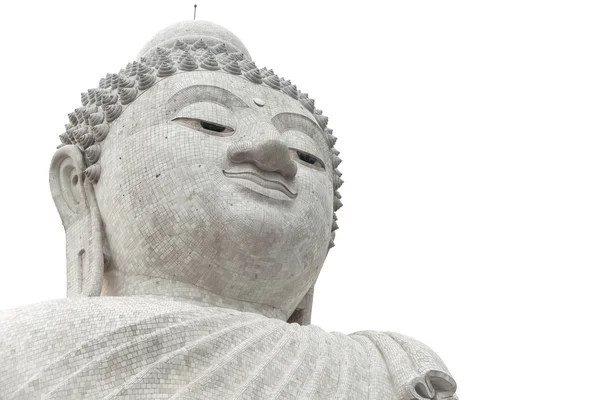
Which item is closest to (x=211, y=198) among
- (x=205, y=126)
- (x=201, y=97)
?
(x=205, y=126)

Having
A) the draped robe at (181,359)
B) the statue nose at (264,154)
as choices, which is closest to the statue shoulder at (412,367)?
the draped robe at (181,359)

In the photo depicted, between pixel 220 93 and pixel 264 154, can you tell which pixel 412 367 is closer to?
pixel 264 154

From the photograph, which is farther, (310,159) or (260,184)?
(310,159)

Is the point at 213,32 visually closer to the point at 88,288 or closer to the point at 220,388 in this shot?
the point at 88,288

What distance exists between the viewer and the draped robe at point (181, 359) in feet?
21.2

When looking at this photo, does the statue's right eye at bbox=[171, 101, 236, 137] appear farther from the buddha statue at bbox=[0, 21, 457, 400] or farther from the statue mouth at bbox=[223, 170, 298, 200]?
the statue mouth at bbox=[223, 170, 298, 200]

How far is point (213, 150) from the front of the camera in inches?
315

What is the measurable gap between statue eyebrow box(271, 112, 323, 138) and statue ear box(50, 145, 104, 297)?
1612 mm

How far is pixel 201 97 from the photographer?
27.4 ft

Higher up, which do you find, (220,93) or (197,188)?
(220,93)

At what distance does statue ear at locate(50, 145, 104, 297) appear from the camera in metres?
8.04

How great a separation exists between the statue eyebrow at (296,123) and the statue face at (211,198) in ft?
0.15

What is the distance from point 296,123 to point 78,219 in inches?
77.5

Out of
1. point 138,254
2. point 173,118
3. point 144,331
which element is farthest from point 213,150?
point 144,331
